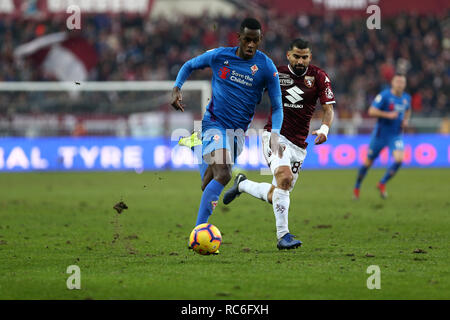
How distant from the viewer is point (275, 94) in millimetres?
7785

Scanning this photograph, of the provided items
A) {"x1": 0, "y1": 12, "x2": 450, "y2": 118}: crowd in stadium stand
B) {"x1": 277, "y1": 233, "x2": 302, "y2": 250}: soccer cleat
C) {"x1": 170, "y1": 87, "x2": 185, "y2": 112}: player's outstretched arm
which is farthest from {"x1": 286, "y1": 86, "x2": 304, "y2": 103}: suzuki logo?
{"x1": 0, "y1": 12, "x2": 450, "y2": 118}: crowd in stadium stand

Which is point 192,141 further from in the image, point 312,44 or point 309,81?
point 312,44

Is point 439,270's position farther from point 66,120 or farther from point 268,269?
point 66,120

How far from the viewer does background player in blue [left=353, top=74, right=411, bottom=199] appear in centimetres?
1512

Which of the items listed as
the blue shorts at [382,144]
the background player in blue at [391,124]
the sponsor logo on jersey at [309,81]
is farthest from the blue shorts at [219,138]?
the blue shorts at [382,144]

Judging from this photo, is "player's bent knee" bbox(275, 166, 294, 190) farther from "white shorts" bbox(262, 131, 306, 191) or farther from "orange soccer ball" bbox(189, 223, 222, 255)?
"orange soccer ball" bbox(189, 223, 222, 255)

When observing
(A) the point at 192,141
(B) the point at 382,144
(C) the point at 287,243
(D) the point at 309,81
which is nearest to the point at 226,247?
(C) the point at 287,243

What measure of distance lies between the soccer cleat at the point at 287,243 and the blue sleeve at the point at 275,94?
1178 millimetres

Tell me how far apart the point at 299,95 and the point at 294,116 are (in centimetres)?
27

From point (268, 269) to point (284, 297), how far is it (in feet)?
3.86

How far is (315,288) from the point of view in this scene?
570cm

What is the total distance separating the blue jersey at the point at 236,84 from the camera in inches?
306

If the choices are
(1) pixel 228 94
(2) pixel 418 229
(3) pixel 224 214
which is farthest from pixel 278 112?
(3) pixel 224 214

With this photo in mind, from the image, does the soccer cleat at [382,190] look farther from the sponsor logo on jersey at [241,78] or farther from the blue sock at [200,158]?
the sponsor logo on jersey at [241,78]
